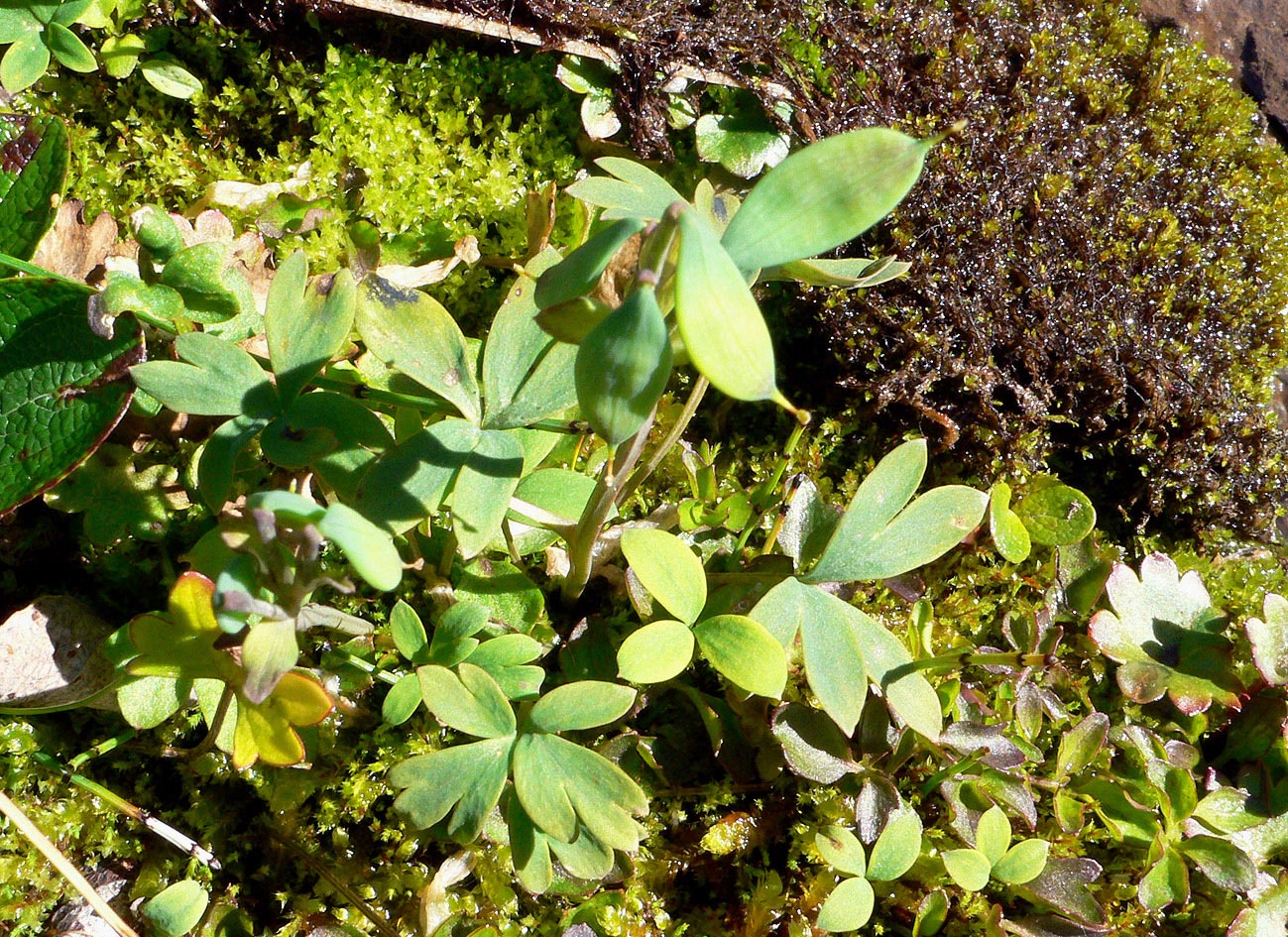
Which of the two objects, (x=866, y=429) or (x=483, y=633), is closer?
(x=483, y=633)

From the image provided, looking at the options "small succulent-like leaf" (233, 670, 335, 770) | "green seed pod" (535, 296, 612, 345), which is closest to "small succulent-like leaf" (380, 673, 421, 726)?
"small succulent-like leaf" (233, 670, 335, 770)

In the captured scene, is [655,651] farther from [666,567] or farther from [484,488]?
[484,488]

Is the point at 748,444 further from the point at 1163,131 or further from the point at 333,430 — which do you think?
the point at 1163,131

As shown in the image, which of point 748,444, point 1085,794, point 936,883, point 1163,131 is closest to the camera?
point 936,883

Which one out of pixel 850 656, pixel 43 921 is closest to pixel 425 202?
pixel 850 656

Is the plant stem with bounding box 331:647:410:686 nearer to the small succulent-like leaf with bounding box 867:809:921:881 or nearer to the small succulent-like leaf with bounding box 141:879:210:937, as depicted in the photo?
the small succulent-like leaf with bounding box 141:879:210:937

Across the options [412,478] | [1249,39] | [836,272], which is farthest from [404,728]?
[1249,39]

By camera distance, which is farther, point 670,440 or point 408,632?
point 408,632
